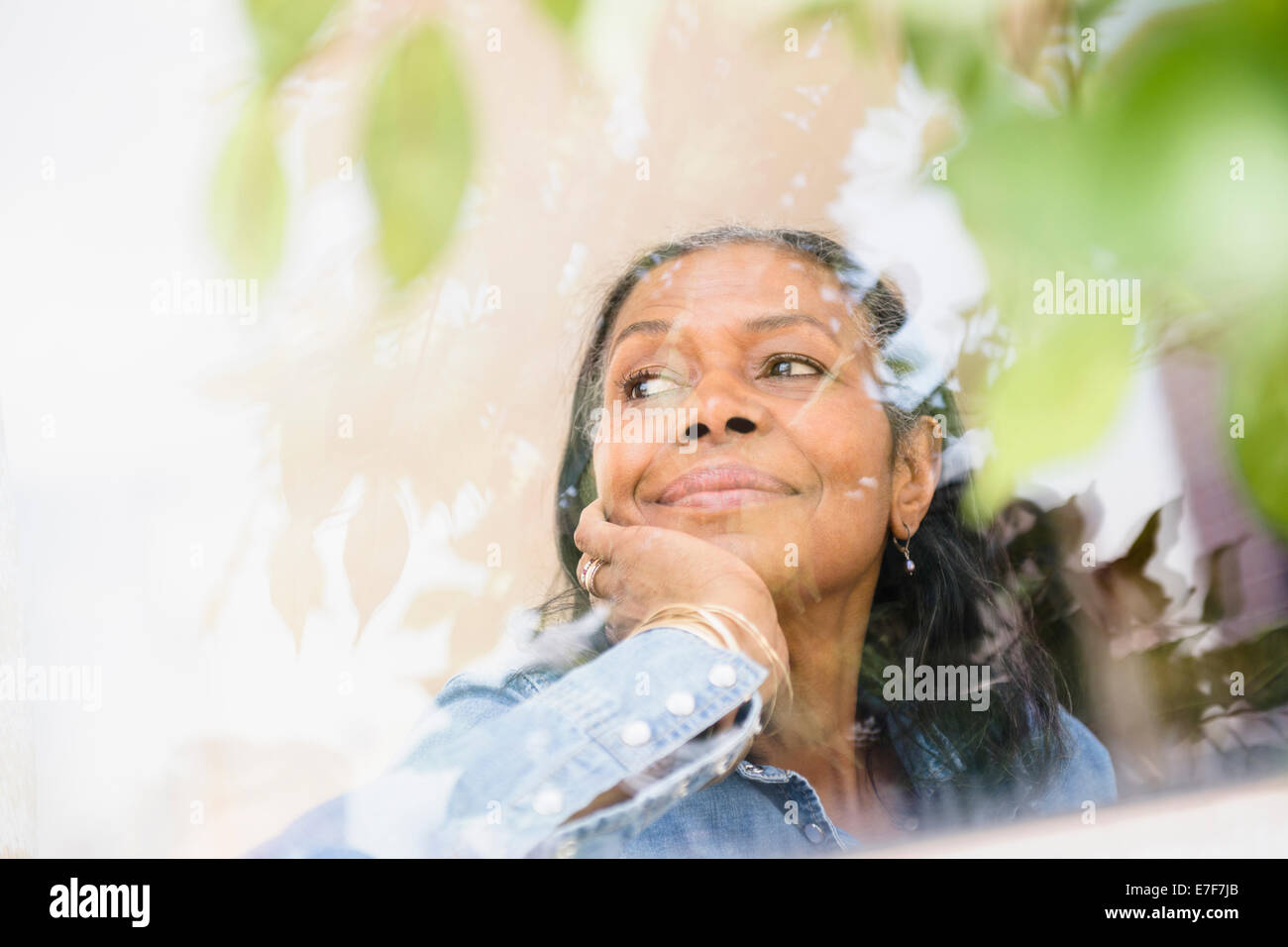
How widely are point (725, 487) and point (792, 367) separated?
0.16 metres

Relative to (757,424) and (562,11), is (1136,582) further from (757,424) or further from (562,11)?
(562,11)

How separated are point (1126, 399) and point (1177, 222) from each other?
0.20 meters

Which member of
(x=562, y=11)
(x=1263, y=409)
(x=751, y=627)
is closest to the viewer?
(x=562, y=11)

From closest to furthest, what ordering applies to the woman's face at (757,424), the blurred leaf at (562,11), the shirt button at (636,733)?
the blurred leaf at (562,11) → the shirt button at (636,733) → the woman's face at (757,424)

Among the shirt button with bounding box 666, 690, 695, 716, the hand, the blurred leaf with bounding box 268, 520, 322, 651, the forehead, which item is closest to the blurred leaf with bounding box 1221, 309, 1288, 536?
the forehead

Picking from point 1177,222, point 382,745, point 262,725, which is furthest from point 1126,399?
point 262,725

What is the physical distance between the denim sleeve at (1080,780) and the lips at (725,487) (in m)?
0.45

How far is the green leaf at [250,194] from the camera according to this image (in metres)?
1.19

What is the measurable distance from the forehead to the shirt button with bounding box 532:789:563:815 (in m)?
0.55

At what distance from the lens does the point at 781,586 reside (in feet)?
3.79

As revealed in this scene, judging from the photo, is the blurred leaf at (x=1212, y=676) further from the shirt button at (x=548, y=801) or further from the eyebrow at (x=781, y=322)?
the shirt button at (x=548, y=801)

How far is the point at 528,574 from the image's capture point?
1190 millimetres

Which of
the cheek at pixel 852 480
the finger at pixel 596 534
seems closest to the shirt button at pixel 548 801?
the finger at pixel 596 534

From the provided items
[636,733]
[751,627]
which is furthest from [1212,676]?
[636,733]
